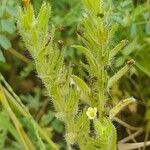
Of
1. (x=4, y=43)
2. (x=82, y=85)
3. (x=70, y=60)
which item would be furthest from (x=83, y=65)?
(x=70, y=60)

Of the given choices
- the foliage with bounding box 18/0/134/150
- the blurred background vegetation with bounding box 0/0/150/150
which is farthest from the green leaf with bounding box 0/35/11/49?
the foliage with bounding box 18/0/134/150

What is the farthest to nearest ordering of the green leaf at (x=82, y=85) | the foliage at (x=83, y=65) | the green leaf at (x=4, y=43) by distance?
1. the green leaf at (x=4, y=43)
2. the green leaf at (x=82, y=85)
3. the foliage at (x=83, y=65)

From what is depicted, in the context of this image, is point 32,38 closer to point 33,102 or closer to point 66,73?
point 66,73

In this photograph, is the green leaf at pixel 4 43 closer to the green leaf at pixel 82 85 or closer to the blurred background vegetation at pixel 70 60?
the blurred background vegetation at pixel 70 60

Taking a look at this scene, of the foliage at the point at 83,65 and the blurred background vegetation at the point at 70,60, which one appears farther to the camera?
the blurred background vegetation at the point at 70,60

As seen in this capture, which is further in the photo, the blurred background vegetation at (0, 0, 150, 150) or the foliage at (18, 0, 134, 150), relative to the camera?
the blurred background vegetation at (0, 0, 150, 150)

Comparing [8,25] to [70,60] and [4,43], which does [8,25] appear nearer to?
[4,43]

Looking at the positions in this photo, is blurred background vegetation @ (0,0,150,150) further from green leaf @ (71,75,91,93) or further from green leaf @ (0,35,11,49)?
green leaf @ (71,75,91,93)

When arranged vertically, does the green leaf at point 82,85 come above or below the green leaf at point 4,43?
below

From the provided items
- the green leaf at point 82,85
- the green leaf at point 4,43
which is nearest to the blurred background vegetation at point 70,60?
the green leaf at point 4,43

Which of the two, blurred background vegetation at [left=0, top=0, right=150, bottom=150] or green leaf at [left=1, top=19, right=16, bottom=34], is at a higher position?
green leaf at [left=1, top=19, right=16, bottom=34]
